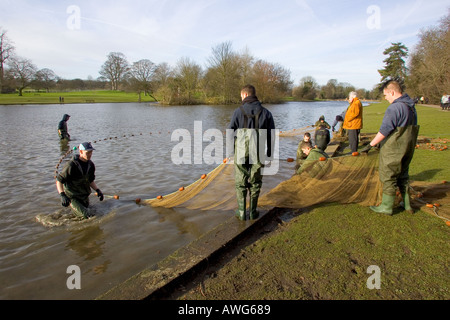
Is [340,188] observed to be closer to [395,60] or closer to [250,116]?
[250,116]

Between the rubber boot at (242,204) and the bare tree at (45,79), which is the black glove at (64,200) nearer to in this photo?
the rubber boot at (242,204)

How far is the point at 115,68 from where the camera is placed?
8356 centimetres

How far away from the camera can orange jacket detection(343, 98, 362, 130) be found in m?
9.01

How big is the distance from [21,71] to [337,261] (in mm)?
80219

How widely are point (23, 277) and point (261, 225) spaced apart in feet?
12.8

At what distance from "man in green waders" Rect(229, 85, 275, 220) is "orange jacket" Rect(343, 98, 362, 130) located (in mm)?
5620

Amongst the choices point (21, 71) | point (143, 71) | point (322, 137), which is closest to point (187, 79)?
point (143, 71)

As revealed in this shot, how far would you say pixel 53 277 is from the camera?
4.19 metres

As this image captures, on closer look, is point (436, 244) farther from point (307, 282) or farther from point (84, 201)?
point (84, 201)

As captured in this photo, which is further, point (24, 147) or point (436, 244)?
point (24, 147)

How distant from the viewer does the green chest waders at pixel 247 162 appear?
14.8 ft

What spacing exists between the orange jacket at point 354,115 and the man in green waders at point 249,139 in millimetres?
5620

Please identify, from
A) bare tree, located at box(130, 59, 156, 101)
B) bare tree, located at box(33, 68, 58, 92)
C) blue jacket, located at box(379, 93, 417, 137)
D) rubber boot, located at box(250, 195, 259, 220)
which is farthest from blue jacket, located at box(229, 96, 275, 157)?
bare tree, located at box(33, 68, 58, 92)
